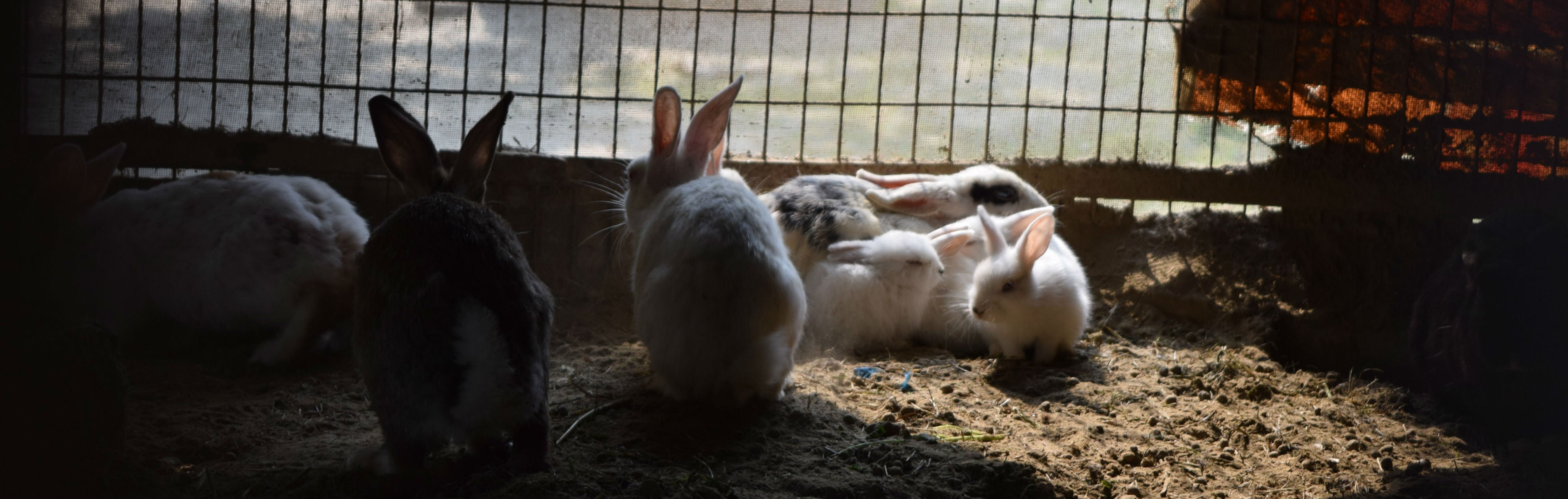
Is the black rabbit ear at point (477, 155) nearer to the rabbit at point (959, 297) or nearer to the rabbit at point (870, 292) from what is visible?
the rabbit at point (870, 292)

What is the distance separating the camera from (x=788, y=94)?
5586mm

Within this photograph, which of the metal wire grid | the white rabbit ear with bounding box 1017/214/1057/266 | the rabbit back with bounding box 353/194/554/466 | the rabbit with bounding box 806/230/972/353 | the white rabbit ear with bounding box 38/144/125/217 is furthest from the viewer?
the metal wire grid

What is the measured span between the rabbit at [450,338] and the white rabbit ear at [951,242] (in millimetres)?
2722

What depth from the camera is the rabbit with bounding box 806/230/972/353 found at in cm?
A: 467

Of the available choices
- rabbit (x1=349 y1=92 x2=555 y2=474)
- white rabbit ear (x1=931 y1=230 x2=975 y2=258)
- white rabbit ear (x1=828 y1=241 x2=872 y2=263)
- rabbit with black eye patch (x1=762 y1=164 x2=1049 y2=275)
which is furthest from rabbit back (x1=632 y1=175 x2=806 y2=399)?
white rabbit ear (x1=931 y1=230 x2=975 y2=258)

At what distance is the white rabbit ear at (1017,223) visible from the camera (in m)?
4.98

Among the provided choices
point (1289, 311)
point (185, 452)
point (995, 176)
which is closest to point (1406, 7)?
point (1289, 311)

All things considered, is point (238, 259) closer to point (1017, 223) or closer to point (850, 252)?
point (850, 252)

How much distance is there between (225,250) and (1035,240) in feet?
12.2

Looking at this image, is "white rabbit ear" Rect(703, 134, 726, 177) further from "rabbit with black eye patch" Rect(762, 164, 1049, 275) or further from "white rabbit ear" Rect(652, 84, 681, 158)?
"rabbit with black eye patch" Rect(762, 164, 1049, 275)

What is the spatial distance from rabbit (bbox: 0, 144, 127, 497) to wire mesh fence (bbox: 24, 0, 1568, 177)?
244 centimetres

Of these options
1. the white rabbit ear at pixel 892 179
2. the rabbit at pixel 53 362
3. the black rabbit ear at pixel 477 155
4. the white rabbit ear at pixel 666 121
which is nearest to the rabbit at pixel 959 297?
the white rabbit ear at pixel 892 179

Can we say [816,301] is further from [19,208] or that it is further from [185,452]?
[19,208]

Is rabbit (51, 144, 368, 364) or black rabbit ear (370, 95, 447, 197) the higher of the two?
black rabbit ear (370, 95, 447, 197)
